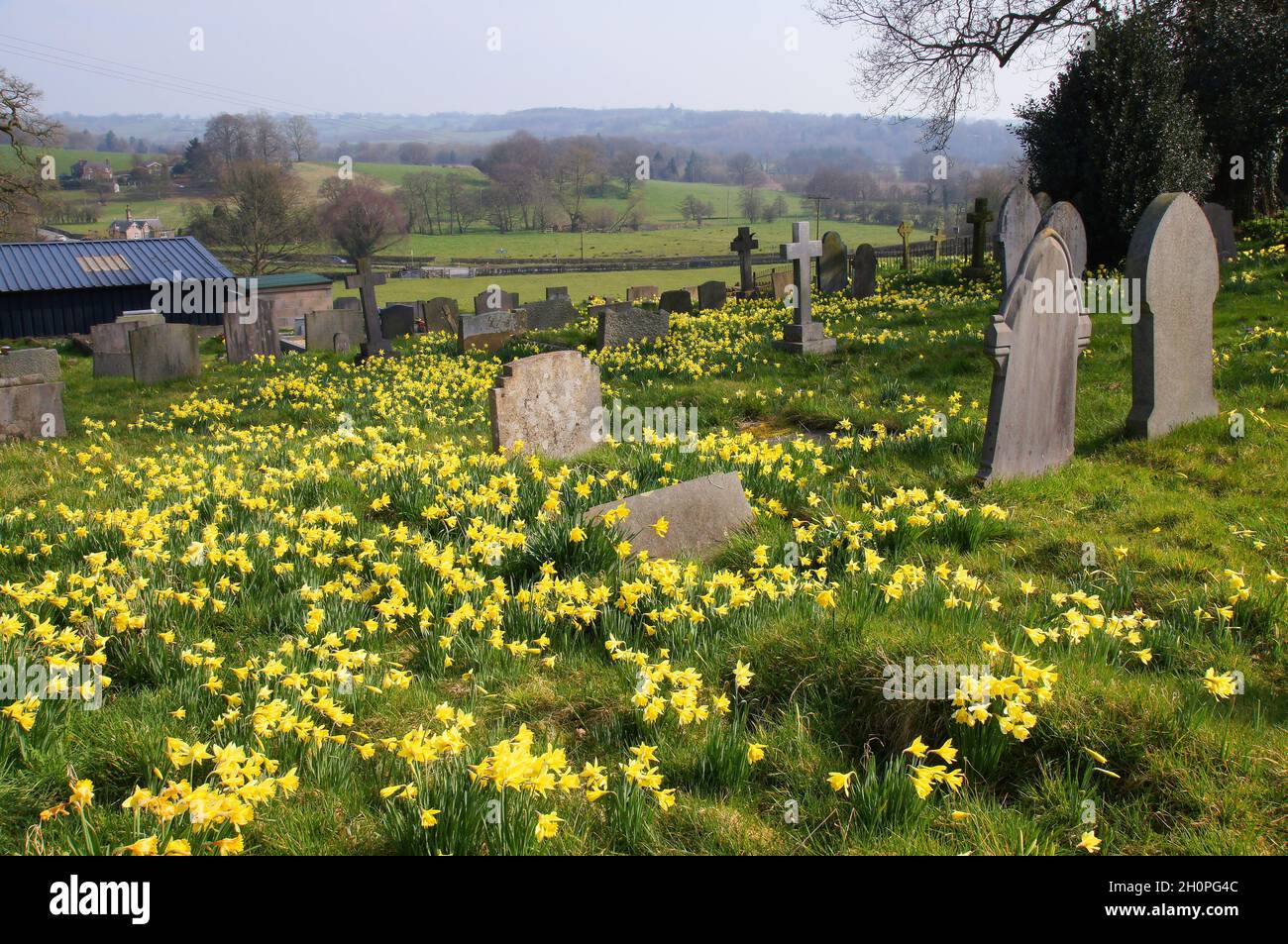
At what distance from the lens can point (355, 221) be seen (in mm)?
70750

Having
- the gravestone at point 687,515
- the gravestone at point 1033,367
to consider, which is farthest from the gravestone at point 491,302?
the gravestone at point 687,515

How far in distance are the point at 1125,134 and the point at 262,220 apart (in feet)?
179

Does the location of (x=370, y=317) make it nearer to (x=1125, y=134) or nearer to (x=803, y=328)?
(x=803, y=328)

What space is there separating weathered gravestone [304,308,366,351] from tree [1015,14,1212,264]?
16966 millimetres

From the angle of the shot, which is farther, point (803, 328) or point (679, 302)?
point (679, 302)

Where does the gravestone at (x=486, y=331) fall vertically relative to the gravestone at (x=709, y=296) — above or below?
below

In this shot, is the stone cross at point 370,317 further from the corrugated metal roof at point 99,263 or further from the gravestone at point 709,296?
the corrugated metal roof at point 99,263

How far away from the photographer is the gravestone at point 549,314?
2141 centimetres

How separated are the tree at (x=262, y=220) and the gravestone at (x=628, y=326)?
48445 millimetres

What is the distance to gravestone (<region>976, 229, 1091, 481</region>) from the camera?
281 inches

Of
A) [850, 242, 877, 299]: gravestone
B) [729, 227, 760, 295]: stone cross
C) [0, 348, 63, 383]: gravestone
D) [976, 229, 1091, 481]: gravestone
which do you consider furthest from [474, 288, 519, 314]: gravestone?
[976, 229, 1091, 481]: gravestone

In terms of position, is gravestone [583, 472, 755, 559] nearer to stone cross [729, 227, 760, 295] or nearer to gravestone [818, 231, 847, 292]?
stone cross [729, 227, 760, 295]
